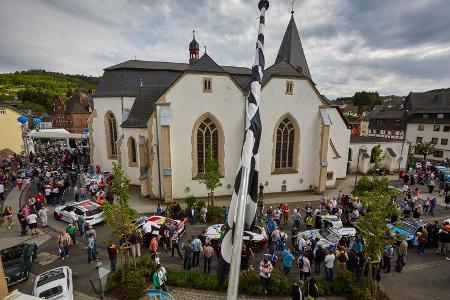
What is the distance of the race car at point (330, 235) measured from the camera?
13.3m

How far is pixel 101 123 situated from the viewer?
27.2 m

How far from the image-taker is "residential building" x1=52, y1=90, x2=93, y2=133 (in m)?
62.5

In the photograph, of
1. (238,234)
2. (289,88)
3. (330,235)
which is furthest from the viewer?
(289,88)

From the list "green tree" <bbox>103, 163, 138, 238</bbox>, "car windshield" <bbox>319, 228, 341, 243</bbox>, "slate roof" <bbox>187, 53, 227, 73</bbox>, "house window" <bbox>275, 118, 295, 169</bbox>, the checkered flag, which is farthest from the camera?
"house window" <bbox>275, 118, 295, 169</bbox>

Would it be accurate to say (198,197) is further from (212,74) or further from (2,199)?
(2,199)

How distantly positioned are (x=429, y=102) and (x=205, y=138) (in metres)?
45.5

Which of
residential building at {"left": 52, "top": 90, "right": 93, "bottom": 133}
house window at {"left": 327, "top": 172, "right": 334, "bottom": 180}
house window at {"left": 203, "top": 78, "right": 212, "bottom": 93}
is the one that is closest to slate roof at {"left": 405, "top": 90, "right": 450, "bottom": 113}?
house window at {"left": 327, "top": 172, "right": 334, "bottom": 180}

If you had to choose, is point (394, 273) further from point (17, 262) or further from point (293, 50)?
point (293, 50)

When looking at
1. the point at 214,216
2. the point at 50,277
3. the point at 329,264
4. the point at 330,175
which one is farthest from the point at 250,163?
the point at 330,175

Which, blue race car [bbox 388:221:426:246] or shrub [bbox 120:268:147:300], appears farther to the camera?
blue race car [bbox 388:221:426:246]

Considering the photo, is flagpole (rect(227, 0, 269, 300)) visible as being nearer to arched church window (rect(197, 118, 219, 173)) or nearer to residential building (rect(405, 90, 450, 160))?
arched church window (rect(197, 118, 219, 173))

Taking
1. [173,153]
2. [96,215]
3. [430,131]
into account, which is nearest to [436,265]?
[173,153]

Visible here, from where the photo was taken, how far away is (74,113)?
62188mm

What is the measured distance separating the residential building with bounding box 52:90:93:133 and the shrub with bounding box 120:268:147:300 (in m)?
60.0
